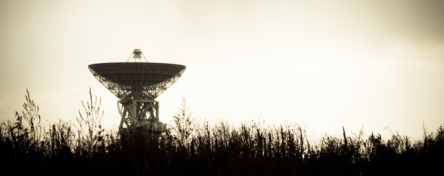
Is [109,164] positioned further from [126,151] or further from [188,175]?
[188,175]

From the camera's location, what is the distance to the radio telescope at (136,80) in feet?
207

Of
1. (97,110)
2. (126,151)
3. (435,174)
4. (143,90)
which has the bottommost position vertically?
(435,174)

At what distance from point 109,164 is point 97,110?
1217 millimetres

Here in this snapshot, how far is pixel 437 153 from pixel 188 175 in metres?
11.7

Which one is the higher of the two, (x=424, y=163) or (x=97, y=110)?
(x=97, y=110)

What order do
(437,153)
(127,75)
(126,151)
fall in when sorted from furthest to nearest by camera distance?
(127,75) < (437,153) < (126,151)

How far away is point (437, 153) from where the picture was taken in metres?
16.5

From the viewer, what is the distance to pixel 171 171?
8.72 m

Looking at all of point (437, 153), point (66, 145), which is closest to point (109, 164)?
point (66, 145)

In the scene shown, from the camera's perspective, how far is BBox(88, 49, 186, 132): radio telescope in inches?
2482

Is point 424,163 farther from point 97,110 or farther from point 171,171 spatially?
point 97,110

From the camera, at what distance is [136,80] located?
65125 millimetres

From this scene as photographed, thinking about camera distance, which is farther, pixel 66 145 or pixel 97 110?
pixel 66 145

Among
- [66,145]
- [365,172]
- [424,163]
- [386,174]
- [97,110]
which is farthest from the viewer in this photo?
[424,163]
